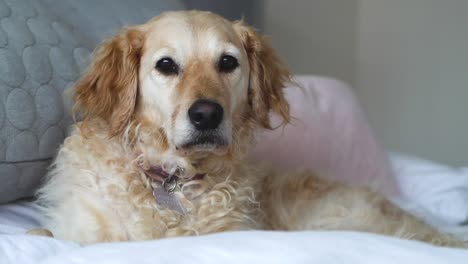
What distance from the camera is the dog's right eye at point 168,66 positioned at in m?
1.20

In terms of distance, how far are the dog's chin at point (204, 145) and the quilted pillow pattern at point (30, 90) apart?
0.34m

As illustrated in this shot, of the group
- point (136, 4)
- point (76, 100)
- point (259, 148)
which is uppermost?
point (136, 4)

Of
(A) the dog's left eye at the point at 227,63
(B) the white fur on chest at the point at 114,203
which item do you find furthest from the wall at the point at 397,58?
(B) the white fur on chest at the point at 114,203

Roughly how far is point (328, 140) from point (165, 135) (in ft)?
2.76

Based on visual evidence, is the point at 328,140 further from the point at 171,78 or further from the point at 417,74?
the point at 417,74

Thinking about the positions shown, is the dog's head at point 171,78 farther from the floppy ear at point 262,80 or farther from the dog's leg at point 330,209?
the dog's leg at point 330,209

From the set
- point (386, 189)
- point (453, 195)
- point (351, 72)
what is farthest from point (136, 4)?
point (351, 72)

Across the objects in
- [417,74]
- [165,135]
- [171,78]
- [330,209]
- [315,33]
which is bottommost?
[417,74]

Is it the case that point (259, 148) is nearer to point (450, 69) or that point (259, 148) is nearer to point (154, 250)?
point (154, 250)

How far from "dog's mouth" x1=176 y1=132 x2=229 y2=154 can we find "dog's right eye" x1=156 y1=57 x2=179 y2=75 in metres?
0.17

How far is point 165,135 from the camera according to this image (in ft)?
3.94

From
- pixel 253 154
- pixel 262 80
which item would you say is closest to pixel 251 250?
pixel 262 80

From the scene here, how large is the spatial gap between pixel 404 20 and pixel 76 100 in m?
2.48

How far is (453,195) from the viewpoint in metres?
1.88
